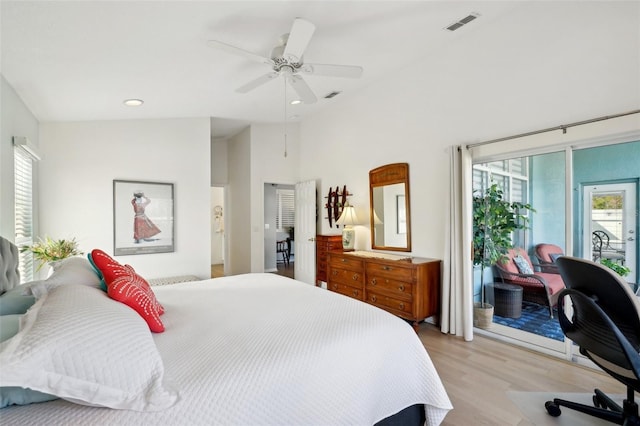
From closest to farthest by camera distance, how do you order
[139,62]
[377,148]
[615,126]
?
1. [615,126]
2. [139,62]
3. [377,148]

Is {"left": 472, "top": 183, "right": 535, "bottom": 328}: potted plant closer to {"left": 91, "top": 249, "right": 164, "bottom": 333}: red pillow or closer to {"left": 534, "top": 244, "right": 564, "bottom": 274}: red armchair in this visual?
{"left": 534, "top": 244, "right": 564, "bottom": 274}: red armchair

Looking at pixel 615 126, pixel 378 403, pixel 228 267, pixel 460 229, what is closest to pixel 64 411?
pixel 378 403

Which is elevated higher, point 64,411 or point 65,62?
point 65,62

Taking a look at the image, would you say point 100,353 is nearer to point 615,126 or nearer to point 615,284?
point 615,284

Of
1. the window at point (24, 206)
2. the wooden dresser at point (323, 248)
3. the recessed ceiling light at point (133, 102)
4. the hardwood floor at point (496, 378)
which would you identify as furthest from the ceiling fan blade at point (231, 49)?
the wooden dresser at point (323, 248)

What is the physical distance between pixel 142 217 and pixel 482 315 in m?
4.37

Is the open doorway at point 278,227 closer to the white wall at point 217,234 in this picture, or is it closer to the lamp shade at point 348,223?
the white wall at point 217,234

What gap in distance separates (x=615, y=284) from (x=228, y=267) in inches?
240

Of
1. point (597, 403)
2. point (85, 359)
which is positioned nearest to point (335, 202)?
point (597, 403)

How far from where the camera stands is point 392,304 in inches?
141

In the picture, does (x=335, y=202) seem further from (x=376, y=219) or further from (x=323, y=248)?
(x=376, y=219)

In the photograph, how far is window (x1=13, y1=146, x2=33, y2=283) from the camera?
293 cm

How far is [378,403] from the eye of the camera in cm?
145

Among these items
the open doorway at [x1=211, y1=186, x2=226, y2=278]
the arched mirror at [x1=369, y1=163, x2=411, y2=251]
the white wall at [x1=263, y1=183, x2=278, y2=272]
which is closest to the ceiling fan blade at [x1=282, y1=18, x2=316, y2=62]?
the arched mirror at [x1=369, y1=163, x2=411, y2=251]
